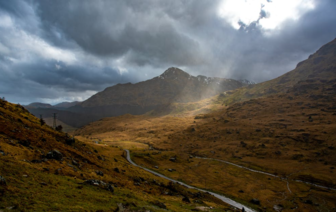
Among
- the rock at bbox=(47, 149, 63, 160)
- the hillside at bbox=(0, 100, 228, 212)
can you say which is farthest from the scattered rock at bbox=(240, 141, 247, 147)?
the rock at bbox=(47, 149, 63, 160)

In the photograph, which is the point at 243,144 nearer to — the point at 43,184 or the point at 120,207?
the point at 120,207

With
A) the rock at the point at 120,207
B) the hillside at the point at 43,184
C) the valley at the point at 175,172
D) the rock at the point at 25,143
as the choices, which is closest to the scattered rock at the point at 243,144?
the valley at the point at 175,172

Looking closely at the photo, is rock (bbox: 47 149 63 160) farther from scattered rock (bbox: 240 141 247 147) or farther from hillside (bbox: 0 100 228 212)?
scattered rock (bbox: 240 141 247 147)

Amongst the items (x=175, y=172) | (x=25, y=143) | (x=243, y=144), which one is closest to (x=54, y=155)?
(x=25, y=143)

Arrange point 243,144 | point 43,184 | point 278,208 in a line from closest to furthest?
point 43,184 < point 278,208 < point 243,144

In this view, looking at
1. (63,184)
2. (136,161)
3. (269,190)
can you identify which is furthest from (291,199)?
(63,184)

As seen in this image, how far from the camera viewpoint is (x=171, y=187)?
184 feet

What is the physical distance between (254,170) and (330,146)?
250ft

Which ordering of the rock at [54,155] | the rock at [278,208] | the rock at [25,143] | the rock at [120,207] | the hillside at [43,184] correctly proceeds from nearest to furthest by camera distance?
the hillside at [43,184] < the rock at [120,207] < the rock at [54,155] < the rock at [25,143] < the rock at [278,208]

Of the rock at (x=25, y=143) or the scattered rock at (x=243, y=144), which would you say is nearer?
the rock at (x=25, y=143)

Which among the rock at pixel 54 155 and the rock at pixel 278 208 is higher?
the rock at pixel 54 155

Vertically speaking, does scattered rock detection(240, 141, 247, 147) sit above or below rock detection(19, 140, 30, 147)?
below

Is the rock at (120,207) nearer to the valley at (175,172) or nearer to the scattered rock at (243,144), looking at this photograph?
the valley at (175,172)

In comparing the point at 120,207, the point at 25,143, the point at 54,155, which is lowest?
the point at 120,207
